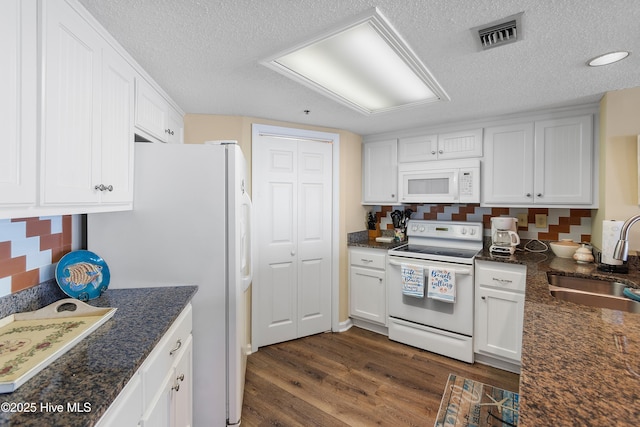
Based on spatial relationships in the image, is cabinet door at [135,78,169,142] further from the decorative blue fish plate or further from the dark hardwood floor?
the dark hardwood floor

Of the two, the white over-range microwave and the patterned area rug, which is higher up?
the white over-range microwave

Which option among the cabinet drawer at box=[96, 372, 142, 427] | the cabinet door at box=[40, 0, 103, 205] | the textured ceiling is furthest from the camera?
the textured ceiling

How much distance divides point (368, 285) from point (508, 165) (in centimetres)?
171

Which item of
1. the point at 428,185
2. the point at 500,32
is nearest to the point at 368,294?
the point at 428,185

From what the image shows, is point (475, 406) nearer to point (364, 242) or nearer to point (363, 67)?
point (364, 242)

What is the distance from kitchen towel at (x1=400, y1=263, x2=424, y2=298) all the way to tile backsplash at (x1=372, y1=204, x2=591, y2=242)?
32.3 inches

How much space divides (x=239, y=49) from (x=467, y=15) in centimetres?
107

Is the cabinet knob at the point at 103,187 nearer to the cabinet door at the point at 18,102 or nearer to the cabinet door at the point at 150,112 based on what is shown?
the cabinet door at the point at 18,102

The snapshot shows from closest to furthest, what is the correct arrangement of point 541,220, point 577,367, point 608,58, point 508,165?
point 577,367
point 608,58
point 508,165
point 541,220

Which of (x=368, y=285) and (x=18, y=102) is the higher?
(x=18, y=102)

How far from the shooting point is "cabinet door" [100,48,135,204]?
1.31m

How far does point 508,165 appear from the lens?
2.54 meters

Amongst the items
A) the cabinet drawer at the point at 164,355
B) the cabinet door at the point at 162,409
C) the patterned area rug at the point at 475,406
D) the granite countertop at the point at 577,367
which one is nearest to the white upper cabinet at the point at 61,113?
the cabinet drawer at the point at 164,355

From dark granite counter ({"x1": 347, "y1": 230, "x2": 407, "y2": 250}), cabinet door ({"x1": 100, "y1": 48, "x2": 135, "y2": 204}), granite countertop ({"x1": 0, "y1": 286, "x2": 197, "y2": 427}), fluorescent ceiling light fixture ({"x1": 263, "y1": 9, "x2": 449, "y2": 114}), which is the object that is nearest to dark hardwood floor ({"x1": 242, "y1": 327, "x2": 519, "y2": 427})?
dark granite counter ({"x1": 347, "y1": 230, "x2": 407, "y2": 250})
